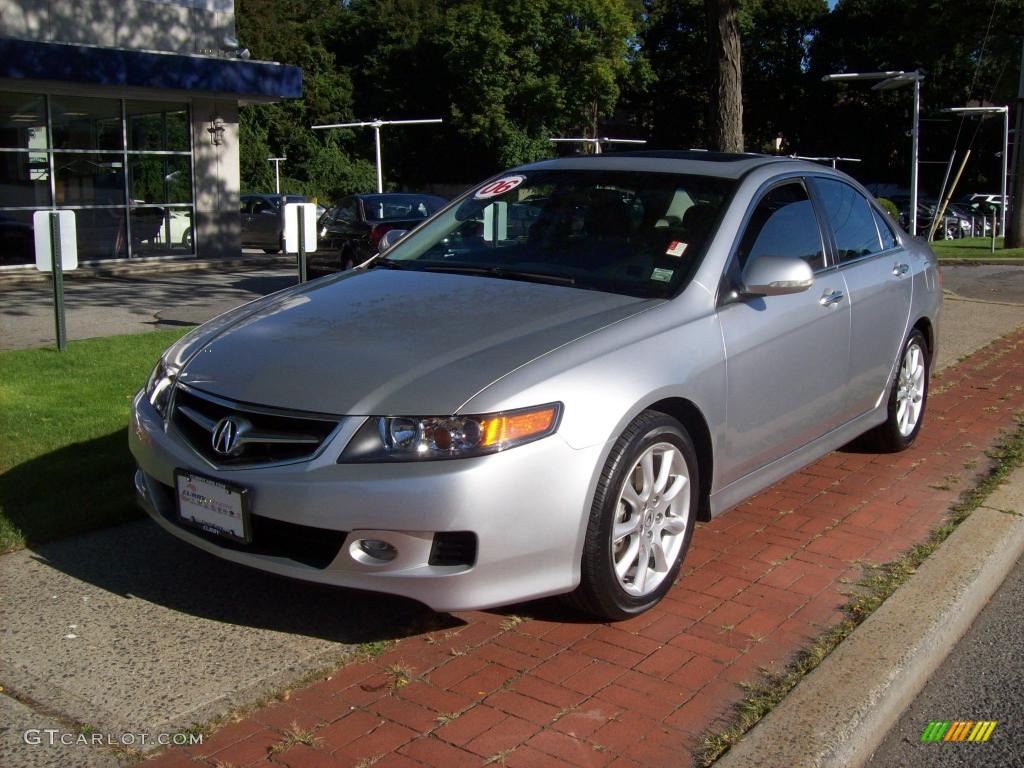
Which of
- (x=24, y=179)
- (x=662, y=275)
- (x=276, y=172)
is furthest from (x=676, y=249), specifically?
(x=276, y=172)

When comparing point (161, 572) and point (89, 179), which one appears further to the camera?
point (89, 179)

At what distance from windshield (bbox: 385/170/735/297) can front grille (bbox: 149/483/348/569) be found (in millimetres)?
1553

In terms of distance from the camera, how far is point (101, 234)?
19750 millimetres

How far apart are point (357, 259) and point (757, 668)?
1257 centimetres

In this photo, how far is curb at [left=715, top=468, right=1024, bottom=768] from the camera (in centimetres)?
321

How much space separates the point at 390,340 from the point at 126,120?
17.8 meters

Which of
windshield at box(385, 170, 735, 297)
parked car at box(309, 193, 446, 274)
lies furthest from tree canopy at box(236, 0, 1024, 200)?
windshield at box(385, 170, 735, 297)

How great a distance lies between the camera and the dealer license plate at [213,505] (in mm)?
3650

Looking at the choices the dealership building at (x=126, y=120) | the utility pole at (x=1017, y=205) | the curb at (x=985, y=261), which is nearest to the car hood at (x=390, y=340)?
the dealership building at (x=126, y=120)

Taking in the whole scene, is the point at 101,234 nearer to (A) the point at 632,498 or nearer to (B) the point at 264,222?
(B) the point at 264,222

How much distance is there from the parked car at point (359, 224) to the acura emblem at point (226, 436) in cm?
1131

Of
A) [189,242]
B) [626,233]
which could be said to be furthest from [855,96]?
[626,233]

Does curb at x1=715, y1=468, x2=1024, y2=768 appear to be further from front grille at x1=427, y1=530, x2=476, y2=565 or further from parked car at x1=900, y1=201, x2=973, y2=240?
parked car at x1=900, y1=201, x2=973, y2=240

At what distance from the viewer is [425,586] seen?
11.6ft
